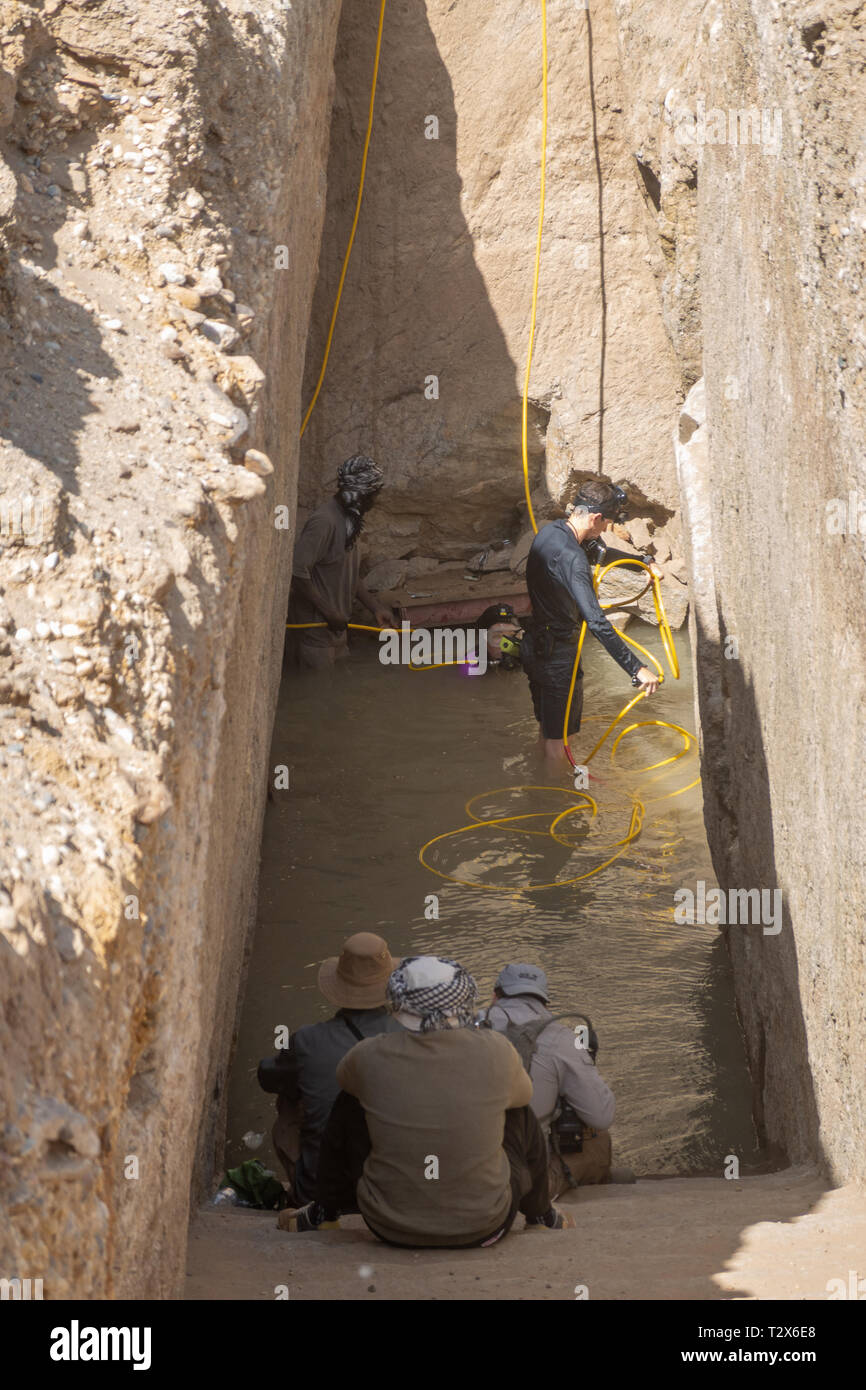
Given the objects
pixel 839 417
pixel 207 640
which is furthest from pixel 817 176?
pixel 207 640

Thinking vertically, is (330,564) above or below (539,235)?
below

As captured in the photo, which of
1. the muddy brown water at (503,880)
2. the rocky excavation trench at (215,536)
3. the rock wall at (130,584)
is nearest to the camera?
the rock wall at (130,584)

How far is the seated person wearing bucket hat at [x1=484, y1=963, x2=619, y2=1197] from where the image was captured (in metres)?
4.12

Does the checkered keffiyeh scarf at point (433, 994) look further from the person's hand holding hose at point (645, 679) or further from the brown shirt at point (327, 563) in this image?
the brown shirt at point (327, 563)

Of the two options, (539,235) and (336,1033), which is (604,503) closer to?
(539,235)

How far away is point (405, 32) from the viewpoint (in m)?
8.88

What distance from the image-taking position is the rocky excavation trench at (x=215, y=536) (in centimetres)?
240

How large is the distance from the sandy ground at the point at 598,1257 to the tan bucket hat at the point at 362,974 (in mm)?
687

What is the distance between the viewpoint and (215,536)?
3.38m

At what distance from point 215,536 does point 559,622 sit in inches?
163

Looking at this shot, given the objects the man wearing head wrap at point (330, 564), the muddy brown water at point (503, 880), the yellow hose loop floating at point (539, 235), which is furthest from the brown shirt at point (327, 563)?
the yellow hose loop floating at point (539, 235)

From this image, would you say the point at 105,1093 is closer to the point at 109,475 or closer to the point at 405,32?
the point at 109,475

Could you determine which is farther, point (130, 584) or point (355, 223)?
point (355, 223)

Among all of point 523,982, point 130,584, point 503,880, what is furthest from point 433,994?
point 503,880
